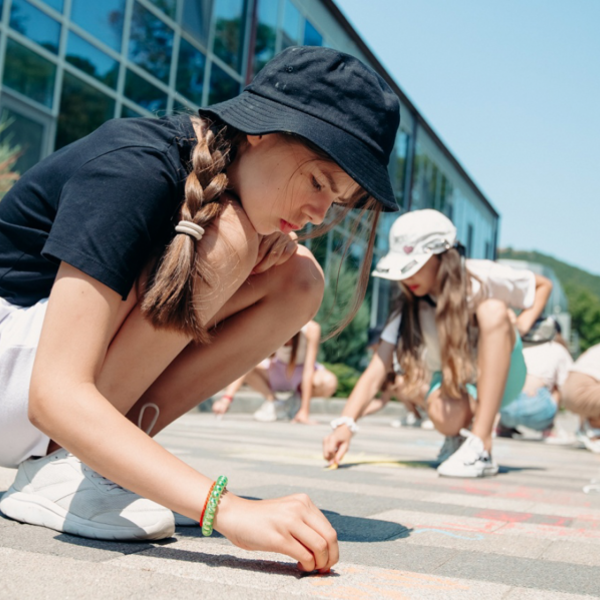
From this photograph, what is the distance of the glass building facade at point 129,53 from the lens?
8898 millimetres

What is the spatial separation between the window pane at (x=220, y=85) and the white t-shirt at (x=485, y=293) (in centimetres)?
895

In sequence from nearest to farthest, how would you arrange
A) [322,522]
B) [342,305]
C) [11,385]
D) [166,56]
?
[322,522]
[11,385]
[166,56]
[342,305]

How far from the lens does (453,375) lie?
3650 millimetres

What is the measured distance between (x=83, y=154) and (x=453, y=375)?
244cm

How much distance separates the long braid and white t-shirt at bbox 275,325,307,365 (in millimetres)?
5763

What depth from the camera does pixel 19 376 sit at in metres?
1.72

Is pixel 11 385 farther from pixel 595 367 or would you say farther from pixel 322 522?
pixel 595 367

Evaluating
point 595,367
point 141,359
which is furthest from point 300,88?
point 595,367

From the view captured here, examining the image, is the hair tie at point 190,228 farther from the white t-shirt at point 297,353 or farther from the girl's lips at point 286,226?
the white t-shirt at point 297,353

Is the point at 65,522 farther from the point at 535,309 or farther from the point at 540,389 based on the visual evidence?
the point at 540,389

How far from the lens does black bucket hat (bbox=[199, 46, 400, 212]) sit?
154 cm

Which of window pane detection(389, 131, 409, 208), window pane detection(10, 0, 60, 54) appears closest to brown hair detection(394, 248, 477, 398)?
window pane detection(10, 0, 60, 54)

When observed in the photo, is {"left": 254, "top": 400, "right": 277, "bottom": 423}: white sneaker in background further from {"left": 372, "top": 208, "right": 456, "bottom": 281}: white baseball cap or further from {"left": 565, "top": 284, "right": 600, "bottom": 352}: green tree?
{"left": 565, "top": 284, "right": 600, "bottom": 352}: green tree

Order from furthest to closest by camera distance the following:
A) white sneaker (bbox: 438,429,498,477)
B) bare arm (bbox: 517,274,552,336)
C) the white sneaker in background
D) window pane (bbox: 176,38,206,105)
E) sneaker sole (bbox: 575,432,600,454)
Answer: window pane (bbox: 176,38,206,105)
the white sneaker in background
sneaker sole (bbox: 575,432,600,454)
bare arm (bbox: 517,274,552,336)
white sneaker (bbox: 438,429,498,477)
